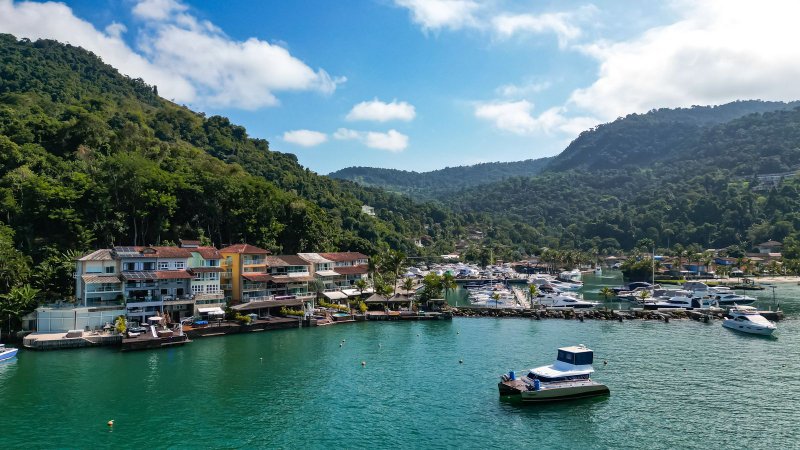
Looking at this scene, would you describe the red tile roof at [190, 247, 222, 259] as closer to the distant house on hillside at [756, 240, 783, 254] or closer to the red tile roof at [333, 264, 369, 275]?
the red tile roof at [333, 264, 369, 275]

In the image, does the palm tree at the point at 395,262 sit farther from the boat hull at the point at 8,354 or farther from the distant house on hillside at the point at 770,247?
the distant house on hillside at the point at 770,247

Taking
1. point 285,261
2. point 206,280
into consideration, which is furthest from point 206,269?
point 285,261

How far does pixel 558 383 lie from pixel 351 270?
4641 cm

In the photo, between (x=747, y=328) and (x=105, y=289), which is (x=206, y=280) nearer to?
(x=105, y=289)

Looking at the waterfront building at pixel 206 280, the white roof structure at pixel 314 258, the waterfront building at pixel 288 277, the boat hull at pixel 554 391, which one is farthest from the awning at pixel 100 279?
the boat hull at pixel 554 391

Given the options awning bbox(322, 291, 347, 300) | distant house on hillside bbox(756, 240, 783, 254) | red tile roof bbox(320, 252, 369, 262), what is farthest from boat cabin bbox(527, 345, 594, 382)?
distant house on hillside bbox(756, 240, 783, 254)

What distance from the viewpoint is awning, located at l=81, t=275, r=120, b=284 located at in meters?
52.4

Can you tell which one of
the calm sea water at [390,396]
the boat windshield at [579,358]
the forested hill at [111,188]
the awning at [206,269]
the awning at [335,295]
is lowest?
the calm sea water at [390,396]

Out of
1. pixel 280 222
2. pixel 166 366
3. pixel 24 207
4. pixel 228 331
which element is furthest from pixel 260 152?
→ pixel 166 366

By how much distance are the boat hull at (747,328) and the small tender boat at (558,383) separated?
31272 millimetres

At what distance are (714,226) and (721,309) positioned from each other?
117 meters

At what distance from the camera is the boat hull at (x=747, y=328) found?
187 ft

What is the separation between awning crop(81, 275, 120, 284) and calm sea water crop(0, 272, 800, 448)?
796cm

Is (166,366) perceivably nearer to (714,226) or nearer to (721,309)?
(721,309)
